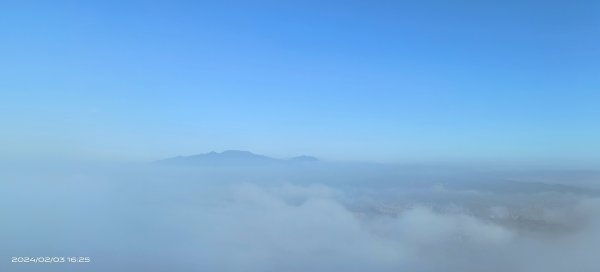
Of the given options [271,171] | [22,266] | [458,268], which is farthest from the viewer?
[271,171]

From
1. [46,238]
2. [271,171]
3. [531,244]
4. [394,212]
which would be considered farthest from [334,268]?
[46,238]

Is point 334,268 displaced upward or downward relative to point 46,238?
downward

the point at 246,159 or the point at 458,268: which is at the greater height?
the point at 246,159

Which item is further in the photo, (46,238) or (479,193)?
(479,193)

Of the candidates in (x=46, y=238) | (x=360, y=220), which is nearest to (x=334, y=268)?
(x=360, y=220)

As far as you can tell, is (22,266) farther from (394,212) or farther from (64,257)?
(394,212)

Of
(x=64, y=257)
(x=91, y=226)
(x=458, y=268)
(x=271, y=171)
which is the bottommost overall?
(x=458, y=268)

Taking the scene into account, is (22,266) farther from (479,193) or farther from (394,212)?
(479,193)

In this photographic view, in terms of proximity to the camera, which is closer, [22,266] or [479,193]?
[22,266]

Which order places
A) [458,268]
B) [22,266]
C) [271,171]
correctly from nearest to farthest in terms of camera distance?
1. [22,266]
2. [458,268]
3. [271,171]
